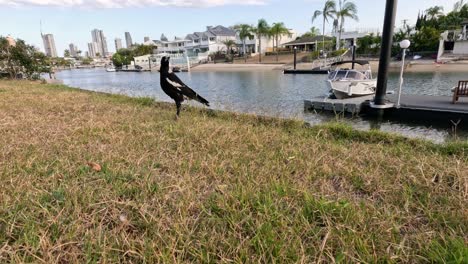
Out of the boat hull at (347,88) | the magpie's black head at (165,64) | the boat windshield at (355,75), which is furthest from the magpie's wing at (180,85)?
the boat windshield at (355,75)

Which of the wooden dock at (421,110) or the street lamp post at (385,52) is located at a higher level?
the street lamp post at (385,52)

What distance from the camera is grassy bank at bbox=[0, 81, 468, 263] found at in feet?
5.05

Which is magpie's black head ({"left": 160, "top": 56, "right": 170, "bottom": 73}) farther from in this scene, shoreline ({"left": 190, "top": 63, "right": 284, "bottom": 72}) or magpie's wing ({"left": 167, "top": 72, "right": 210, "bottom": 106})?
shoreline ({"left": 190, "top": 63, "right": 284, "bottom": 72})

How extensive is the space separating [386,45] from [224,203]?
8.73 m

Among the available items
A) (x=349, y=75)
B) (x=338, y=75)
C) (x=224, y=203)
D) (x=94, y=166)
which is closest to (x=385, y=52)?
(x=349, y=75)

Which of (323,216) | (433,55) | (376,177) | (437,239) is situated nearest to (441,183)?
(376,177)

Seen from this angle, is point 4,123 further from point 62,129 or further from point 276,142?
point 276,142

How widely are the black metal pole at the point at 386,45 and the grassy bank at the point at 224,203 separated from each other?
586 cm

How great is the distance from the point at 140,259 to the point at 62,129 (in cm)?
388

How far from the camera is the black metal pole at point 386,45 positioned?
7992 millimetres

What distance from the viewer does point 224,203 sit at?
201cm

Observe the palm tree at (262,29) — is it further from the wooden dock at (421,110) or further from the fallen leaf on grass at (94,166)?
the fallen leaf on grass at (94,166)

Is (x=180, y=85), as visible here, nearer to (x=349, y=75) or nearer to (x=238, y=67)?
(x=349, y=75)

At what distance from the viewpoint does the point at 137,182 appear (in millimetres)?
2361
